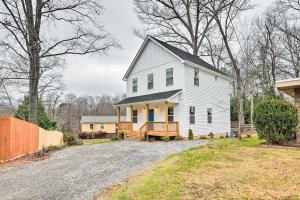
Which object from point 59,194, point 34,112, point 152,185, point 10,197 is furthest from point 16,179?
point 34,112

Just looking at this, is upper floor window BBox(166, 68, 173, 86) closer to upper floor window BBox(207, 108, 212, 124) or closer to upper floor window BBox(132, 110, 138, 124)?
upper floor window BBox(207, 108, 212, 124)

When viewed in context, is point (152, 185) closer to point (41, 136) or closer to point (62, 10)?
point (41, 136)

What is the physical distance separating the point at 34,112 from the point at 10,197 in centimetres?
1061

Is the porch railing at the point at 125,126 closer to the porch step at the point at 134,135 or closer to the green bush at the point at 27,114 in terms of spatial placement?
the porch step at the point at 134,135

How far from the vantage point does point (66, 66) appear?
1819 cm

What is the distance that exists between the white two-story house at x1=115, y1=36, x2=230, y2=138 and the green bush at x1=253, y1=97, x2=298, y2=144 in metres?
6.47

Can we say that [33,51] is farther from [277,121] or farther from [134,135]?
[277,121]

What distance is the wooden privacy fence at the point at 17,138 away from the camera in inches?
373

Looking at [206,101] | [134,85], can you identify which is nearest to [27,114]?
[134,85]

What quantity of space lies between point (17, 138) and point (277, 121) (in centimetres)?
1183

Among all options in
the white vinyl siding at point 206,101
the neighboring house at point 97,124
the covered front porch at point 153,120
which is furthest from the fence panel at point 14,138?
the neighboring house at point 97,124

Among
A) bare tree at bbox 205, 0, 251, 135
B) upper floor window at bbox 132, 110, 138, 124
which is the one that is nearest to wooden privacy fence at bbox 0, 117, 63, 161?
upper floor window at bbox 132, 110, 138, 124

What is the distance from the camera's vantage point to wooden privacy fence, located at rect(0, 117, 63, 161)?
9.47 metres

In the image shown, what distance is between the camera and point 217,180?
5.40 metres
